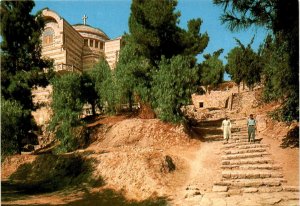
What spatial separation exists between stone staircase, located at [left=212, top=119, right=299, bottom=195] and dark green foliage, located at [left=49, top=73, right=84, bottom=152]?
831 cm

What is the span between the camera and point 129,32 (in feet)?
72.1

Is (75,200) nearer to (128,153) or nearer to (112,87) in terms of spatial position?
(128,153)

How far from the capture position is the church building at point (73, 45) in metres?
38.1

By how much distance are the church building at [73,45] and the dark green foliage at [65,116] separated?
46.2 feet

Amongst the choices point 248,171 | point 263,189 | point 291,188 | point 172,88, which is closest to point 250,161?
point 248,171

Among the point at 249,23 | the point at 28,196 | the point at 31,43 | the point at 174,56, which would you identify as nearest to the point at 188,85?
the point at 174,56

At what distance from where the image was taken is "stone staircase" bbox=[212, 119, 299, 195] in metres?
11.4

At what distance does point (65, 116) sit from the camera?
1853 centimetres

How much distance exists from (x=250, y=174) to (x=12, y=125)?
1058cm

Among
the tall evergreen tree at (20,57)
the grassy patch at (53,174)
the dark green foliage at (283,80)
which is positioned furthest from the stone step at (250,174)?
the tall evergreen tree at (20,57)

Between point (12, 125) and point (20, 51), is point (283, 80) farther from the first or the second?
point (20, 51)

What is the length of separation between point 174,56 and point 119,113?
22.4 ft

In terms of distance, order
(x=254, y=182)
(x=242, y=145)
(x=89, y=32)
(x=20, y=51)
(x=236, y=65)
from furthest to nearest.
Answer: (x=89, y=32) < (x=236, y=65) < (x=20, y=51) < (x=242, y=145) < (x=254, y=182)

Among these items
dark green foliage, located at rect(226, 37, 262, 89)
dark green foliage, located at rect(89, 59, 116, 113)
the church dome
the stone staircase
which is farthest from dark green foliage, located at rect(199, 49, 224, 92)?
the stone staircase
